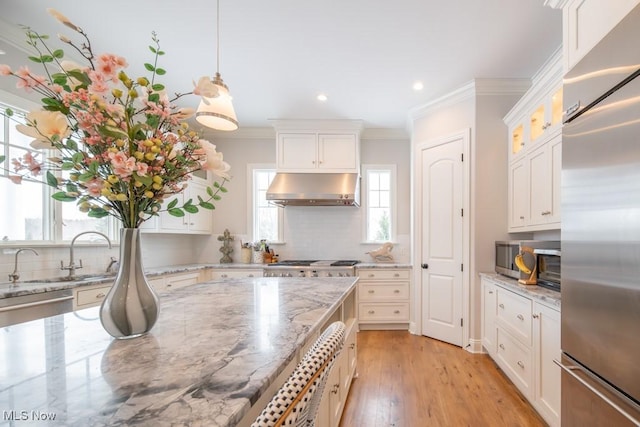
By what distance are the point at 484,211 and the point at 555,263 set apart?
1.14m

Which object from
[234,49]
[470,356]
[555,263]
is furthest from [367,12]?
[470,356]

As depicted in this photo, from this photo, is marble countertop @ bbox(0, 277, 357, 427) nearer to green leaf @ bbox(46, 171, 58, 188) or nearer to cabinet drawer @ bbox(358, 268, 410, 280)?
green leaf @ bbox(46, 171, 58, 188)

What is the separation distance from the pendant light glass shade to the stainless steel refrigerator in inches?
67.2

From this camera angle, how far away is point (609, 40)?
1.12 meters

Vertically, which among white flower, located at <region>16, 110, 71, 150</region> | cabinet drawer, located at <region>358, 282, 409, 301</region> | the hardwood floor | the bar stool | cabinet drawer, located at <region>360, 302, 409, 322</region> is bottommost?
the hardwood floor

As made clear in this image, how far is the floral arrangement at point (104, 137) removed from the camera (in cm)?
78

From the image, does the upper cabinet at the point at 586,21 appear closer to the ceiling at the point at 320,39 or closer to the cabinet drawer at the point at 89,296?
the ceiling at the point at 320,39

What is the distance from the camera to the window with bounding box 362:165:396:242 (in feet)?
14.6

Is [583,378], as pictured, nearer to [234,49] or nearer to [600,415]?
[600,415]

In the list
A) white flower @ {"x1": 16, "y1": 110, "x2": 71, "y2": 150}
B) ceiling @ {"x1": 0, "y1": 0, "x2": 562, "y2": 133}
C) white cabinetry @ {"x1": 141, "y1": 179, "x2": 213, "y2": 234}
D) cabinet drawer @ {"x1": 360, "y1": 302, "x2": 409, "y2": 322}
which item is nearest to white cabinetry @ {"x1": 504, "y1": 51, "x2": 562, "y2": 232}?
ceiling @ {"x1": 0, "y1": 0, "x2": 562, "y2": 133}

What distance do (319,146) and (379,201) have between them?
1.22 meters

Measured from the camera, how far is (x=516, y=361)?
223 centimetres

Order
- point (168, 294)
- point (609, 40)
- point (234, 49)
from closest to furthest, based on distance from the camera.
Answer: point (609, 40)
point (168, 294)
point (234, 49)

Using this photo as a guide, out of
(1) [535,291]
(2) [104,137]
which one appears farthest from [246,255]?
(2) [104,137]
